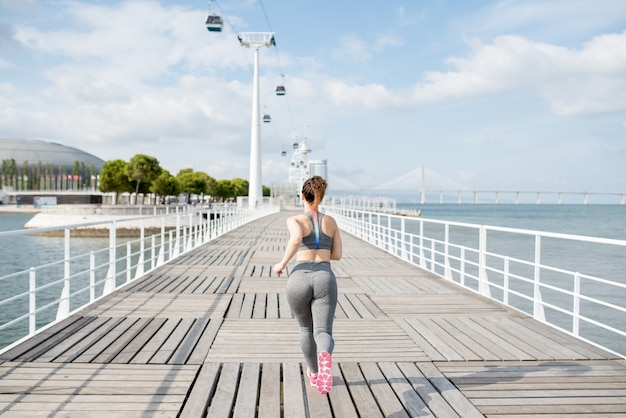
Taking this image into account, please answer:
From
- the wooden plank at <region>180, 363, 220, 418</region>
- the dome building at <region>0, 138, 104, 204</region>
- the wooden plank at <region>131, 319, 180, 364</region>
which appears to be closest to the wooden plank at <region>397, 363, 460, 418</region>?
the wooden plank at <region>180, 363, 220, 418</region>

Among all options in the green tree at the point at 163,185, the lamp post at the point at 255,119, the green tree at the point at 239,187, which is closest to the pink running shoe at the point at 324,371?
the lamp post at the point at 255,119

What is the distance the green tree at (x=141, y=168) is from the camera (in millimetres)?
68500

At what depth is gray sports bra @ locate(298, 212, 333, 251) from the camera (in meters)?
3.64

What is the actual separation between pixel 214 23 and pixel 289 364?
22178 millimetres

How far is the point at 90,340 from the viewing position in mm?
5074

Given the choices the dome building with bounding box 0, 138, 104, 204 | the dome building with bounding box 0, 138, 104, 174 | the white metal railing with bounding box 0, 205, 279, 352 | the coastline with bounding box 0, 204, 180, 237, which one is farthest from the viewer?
the dome building with bounding box 0, 138, 104, 174

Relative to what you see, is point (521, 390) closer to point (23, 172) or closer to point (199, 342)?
point (199, 342)

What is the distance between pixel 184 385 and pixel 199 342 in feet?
3.90

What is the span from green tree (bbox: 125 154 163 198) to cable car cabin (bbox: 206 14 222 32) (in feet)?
157

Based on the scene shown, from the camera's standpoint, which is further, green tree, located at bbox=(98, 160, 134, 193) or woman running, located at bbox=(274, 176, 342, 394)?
green tree, located at bbox=(98, 160, 134, 193)

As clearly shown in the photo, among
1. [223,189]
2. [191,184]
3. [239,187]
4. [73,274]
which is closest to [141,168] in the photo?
[191,184]

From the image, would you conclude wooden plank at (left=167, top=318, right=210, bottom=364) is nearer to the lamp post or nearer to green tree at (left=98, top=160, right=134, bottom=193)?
the lamp post

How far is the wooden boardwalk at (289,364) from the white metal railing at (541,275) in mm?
660

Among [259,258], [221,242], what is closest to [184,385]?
[259,258]
